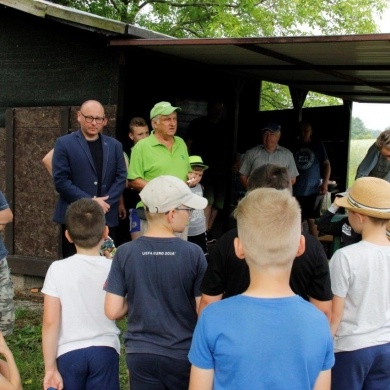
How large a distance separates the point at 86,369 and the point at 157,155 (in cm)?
290

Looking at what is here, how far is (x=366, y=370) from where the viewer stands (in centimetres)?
288

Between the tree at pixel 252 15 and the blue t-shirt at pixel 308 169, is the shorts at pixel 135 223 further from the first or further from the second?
the tree at pixel 252 15

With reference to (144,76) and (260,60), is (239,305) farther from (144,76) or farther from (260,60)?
(144,76)

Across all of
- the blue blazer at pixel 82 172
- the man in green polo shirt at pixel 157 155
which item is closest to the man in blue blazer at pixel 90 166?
the blue blazer at pixel 82 172

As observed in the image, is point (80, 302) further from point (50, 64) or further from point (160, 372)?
point (50, 64)

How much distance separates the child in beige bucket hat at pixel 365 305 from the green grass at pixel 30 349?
1956 millimetres

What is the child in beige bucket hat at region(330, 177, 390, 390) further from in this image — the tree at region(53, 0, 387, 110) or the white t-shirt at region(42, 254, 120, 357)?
the tree at region(53, 0, 387, 110)

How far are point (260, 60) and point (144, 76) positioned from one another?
158cm

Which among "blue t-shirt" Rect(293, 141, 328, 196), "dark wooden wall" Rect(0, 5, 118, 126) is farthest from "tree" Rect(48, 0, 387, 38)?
"dark wooden wall" Rect(0, 5, 118, 126)

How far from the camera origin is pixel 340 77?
894cm

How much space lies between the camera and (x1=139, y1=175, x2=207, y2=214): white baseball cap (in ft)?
9.63

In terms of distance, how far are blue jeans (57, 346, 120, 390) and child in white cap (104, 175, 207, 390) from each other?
20 centimetres

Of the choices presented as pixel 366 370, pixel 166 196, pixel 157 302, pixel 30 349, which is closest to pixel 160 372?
pixel 157 302

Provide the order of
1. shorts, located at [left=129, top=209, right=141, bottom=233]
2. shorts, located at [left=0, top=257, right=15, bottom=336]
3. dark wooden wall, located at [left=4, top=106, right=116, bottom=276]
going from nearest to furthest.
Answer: shorts, located at [left=0, top=257, right=15, bottom=336] → shorts, located at [left=129, top=209, right=141, bottom=233] → dark wooden wall, located at [left=4, top=106, right=116, bottom=276]
